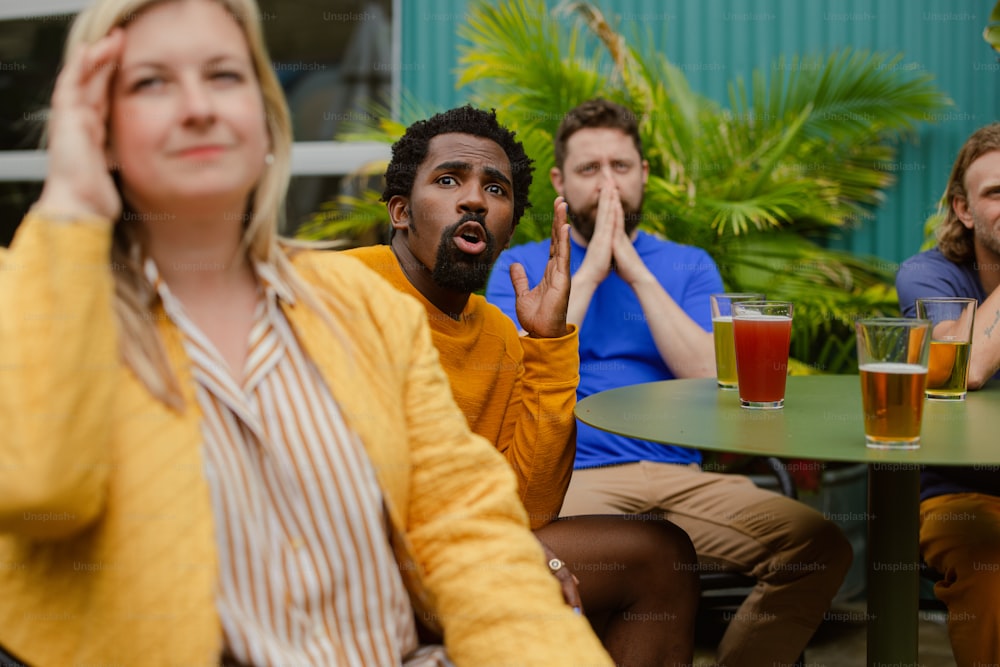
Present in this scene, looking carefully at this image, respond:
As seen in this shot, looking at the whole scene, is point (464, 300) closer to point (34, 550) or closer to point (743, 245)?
point (34, 550)

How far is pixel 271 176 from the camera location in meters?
1.15

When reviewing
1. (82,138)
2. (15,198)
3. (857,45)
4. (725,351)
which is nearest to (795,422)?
(725,351)

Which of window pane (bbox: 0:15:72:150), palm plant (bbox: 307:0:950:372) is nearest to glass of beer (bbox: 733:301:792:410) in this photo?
palm plant (bbox: 307:0:950:372)

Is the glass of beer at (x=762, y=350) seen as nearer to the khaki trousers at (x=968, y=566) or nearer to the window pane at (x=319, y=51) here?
the khaki trousers at (x=968, y=566)

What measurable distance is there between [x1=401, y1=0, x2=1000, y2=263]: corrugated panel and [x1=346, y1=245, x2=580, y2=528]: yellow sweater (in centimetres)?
285

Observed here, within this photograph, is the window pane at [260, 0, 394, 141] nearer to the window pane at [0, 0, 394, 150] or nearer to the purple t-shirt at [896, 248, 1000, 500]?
the window pane at [0, 0, 394, 150]

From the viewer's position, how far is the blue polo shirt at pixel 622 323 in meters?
2.69

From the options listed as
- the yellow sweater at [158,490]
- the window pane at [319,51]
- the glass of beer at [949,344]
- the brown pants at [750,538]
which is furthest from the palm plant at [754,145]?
Answer: the yellow sweater at [158,490]

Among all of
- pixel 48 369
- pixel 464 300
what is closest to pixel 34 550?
pixel 48 369

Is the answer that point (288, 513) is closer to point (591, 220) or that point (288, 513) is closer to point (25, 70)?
point (591, 220)

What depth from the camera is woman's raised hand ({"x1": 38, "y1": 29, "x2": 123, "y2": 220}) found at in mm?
967

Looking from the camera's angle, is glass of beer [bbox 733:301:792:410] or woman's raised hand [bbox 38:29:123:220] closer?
woman's raised hand [bbox 38:29:123:220]

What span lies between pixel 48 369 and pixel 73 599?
0.26 metres

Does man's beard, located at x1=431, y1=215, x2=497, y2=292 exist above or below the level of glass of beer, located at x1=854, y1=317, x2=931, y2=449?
above
